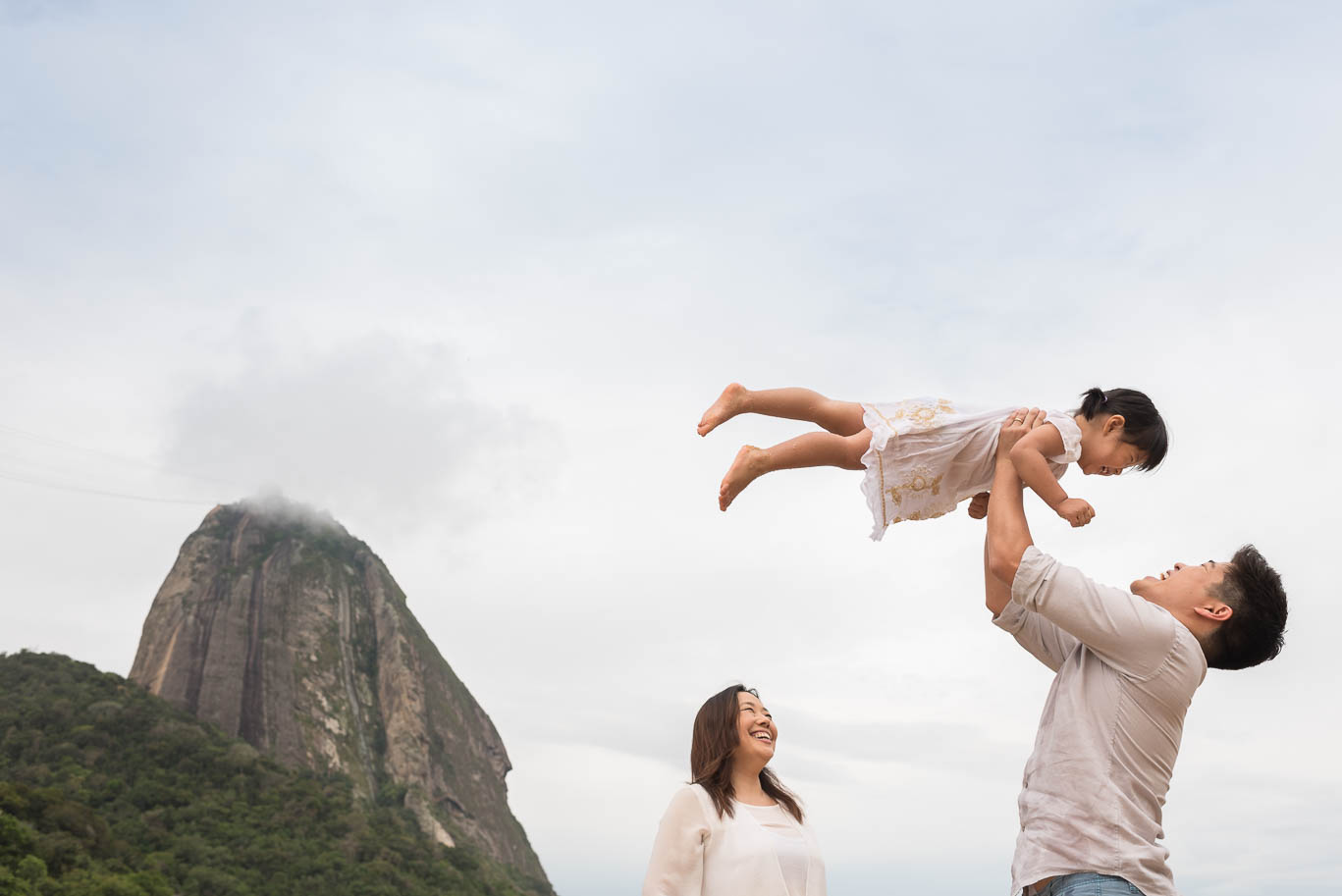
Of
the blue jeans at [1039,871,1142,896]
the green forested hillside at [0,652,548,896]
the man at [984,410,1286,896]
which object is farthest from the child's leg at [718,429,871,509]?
the green forested hillside at [0,652,548,896]

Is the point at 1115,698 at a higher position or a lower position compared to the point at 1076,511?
lower

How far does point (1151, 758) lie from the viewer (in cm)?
334

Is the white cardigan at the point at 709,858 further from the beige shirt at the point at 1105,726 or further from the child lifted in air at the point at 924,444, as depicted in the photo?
the beige shirt at the point at 1105,726

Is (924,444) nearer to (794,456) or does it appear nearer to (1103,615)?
(794,456)

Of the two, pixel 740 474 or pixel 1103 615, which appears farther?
pixel 740 474

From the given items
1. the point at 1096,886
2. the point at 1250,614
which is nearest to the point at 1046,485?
the point at 1250,614

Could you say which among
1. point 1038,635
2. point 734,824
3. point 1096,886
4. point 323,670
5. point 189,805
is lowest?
point 1096,886

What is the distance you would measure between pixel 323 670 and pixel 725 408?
244 ft

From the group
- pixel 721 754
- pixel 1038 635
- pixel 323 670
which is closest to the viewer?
pixel 1038 635

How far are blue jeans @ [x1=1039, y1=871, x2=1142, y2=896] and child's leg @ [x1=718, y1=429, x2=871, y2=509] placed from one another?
2355 mm

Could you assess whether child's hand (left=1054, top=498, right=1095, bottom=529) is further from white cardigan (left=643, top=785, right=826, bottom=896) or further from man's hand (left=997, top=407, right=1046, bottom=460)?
white cardigan (left=643, top=785, right=826, bottom=896)

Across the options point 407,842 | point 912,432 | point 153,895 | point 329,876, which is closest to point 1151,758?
point 912,432

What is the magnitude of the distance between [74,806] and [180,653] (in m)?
28.6

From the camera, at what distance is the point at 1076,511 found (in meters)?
4.05
